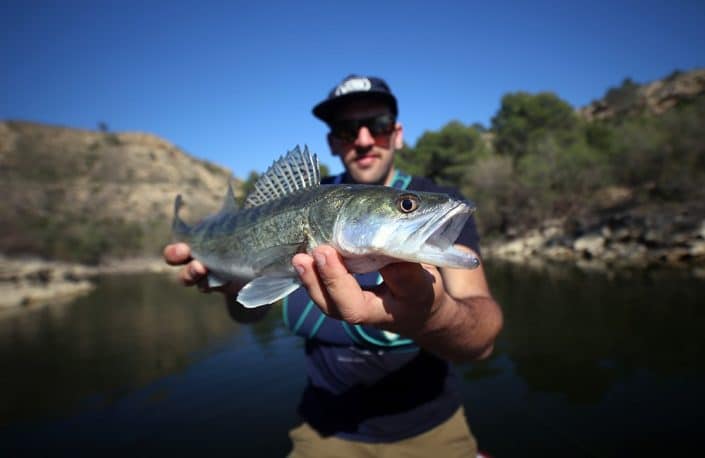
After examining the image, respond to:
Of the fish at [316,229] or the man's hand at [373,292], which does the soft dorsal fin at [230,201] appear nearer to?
the fish at [316,229]

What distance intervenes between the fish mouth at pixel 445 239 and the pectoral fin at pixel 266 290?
2.49 feet

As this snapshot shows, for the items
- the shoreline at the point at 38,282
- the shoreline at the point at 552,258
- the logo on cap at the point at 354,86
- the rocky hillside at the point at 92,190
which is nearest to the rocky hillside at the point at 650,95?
the shoreline at the point at 552,258

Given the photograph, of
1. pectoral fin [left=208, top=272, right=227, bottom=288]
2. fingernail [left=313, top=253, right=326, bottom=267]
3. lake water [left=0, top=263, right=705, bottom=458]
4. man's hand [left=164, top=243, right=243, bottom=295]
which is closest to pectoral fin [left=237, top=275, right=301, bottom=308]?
fingernail [left=313, top=253, right=326, bottom=267]

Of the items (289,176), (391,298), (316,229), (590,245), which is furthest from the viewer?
(590,245)

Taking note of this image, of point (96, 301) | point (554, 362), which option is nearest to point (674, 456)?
point (554, 362)

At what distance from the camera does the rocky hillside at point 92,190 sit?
35000mm

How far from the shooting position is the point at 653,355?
6793mm

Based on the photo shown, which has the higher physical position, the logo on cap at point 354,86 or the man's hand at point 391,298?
the logo on cap at point 354,86

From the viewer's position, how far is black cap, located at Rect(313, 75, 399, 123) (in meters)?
3.58

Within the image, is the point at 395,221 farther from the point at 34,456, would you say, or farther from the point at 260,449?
the point at 34,456

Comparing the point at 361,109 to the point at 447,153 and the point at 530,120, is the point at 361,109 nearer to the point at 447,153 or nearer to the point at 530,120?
the point at 447,153

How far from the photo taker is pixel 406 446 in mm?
2814

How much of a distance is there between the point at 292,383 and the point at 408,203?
6.02m

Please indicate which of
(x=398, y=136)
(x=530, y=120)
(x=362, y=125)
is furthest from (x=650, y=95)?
(x=362, y=125)
